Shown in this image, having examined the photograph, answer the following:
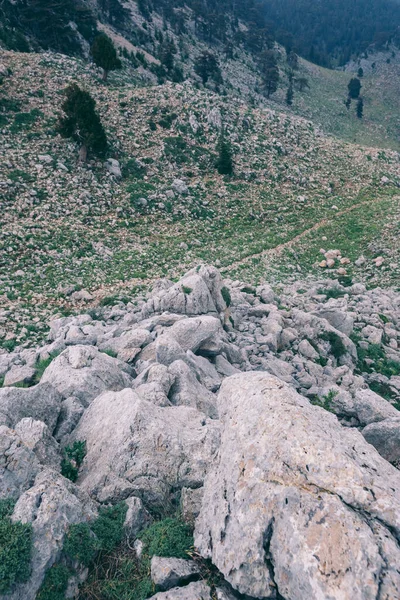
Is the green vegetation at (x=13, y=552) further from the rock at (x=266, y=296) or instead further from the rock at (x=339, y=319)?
the rock at (x=266, y=296)

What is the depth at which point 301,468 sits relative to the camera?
5.96m

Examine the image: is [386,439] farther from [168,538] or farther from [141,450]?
[168,538]

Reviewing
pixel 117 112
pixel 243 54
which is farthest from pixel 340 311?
pixel 243 54

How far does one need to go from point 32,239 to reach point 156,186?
52.1ft

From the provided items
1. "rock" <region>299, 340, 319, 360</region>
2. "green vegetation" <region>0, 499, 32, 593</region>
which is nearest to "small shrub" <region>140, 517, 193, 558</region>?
"green vegetation" <region>0, 499, 32, 593</region>

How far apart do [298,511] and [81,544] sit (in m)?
3.74

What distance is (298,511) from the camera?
5.50m

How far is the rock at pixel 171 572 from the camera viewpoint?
585cm

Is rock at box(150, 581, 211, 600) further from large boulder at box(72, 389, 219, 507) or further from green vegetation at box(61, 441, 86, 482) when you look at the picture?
green vegetation at box(61, 441, 86, 482)

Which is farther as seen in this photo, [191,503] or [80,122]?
[80,122]

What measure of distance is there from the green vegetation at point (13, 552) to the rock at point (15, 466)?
2.47 ft

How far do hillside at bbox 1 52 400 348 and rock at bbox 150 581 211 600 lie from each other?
50.3 ft

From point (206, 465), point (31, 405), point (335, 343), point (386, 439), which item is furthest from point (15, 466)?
point (335, 343)

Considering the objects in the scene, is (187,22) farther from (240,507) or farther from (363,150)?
(240,507)
